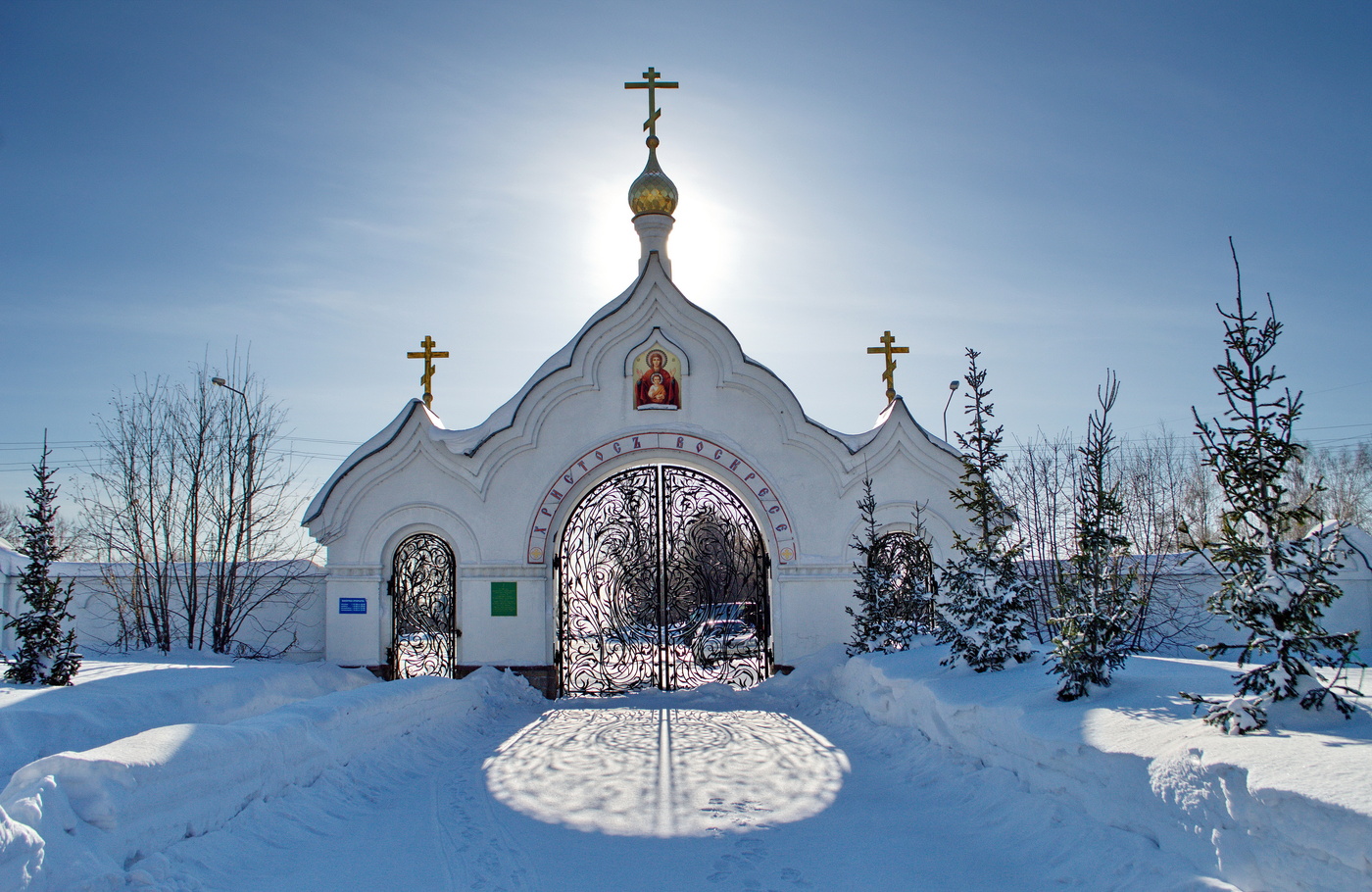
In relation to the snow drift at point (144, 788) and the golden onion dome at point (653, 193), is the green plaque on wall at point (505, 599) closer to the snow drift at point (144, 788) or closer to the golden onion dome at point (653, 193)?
the snow drift at point (144, 788)

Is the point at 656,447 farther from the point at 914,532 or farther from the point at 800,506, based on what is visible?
the point at 914,532

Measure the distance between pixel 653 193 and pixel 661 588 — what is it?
20.2 feet

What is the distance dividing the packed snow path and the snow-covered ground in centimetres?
2

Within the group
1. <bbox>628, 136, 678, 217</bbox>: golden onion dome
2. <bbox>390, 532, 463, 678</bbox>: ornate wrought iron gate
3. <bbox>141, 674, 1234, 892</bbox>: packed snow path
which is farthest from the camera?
<bbox>628, 136, 678, 217</bbox>: golden onion dome

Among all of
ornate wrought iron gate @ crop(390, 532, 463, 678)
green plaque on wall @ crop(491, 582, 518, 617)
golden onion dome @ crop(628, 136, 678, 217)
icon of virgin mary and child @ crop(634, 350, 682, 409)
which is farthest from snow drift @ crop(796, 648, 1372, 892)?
golden onion dome @ crop(628, 136, 678, 217)

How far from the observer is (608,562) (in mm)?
13211

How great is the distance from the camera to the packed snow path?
473 cm

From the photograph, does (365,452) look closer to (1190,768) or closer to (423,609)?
(423,609)

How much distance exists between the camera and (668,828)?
586cm

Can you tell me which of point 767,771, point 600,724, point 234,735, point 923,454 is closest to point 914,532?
point 923,454

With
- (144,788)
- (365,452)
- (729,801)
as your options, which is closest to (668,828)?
(729,801)

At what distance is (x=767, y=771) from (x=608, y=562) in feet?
19.8

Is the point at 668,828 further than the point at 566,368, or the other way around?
the point at 566,368

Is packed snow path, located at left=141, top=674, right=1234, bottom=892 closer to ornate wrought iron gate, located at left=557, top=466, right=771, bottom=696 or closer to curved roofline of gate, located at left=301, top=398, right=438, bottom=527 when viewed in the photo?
ornate wrought iron gate, located at left=557, top=466, right=771, bottom=696
